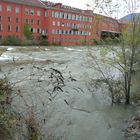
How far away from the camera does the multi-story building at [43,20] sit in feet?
196

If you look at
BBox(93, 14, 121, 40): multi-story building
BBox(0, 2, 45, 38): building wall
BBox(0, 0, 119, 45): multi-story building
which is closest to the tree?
BBox(93, 14, 121, 40): multi-story building

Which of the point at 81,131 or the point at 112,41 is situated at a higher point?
the point at 112,41

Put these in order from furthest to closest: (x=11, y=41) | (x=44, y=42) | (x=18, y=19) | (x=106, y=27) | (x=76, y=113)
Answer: (x=44, y=42) → (x=18, y=19) → (x=11, y=41) → (x=106, y=27) → (x=76, y=113)

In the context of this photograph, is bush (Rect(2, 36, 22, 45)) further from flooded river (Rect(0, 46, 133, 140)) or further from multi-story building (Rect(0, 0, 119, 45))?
flooded river (Rect(0, 46, 133, 140))

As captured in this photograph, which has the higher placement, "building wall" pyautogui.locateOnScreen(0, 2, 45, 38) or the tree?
"building wall" pyautogui.locateOnScreen(0, 2, 45, 38)

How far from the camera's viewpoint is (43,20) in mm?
67875

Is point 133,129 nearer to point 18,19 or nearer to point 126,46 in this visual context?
point 126,46

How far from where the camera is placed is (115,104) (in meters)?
14.4

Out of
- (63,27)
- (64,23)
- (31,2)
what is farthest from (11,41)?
(64,23)

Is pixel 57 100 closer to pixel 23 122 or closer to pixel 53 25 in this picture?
pixel 23 122

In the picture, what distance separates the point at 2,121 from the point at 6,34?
5546 centimetres

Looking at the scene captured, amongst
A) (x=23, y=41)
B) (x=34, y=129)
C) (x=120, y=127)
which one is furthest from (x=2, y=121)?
(x=23, y=41)

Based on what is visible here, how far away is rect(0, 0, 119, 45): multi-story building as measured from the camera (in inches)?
2355

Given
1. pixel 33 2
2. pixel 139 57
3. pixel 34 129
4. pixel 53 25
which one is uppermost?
pixel 33 2
